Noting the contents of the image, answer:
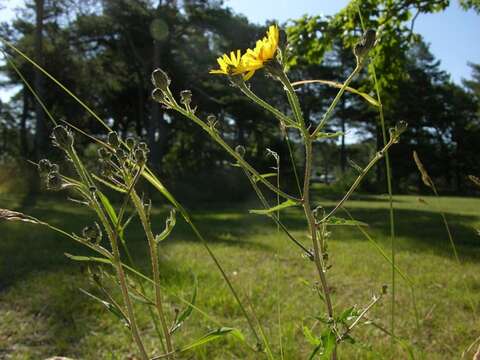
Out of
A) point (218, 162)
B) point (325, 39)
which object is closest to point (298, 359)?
point (325, 39)

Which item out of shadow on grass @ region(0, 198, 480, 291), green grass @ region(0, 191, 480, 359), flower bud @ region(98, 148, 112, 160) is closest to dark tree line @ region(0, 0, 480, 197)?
shadow on grass @ region(0, 198, 480, 291)

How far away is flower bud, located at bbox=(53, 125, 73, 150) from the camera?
0.61 metres

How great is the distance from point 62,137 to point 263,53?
0.93ft

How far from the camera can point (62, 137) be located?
61 cm

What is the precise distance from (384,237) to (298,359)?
4465mm

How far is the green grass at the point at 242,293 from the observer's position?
2.20 metres

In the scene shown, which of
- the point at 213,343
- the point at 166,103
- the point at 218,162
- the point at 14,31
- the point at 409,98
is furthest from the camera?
the point at 409,98

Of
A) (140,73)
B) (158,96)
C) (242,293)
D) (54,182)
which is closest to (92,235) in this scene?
(54,182)

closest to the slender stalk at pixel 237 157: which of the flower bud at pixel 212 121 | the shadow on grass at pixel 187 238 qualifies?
the flower bud at pixel 212 121

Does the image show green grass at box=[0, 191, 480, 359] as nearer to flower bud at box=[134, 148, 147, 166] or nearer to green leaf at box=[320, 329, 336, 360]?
green leaf at box=[320, 329, 336, 360]

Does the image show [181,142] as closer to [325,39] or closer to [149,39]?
[149,39]

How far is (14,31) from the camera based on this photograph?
1736cm

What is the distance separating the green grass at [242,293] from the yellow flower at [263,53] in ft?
1.19

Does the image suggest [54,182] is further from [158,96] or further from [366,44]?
[366,44]
